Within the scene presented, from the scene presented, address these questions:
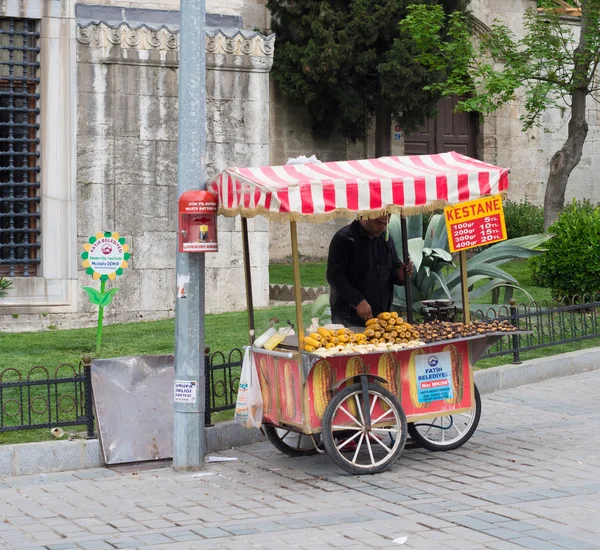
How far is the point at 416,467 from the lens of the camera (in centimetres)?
780

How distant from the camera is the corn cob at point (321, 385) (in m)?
7.55

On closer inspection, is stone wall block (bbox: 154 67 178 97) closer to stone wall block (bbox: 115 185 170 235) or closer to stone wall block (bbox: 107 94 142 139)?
stone wall block (bbox: 107 94 142 139)

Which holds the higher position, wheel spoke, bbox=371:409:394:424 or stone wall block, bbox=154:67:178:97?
stone wall block, bbox=154:67:178:97

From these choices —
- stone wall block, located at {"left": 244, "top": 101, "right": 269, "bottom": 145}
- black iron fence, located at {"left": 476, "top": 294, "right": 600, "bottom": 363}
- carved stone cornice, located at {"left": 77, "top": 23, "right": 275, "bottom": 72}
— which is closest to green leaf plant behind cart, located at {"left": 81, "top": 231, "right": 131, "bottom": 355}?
black iron fence, located at {"left": 476, "top": 294, "right": 600, "bottom": 363}

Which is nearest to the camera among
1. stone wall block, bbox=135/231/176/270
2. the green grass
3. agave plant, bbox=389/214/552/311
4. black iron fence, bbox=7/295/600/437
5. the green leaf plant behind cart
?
black iron fence, bbox=7/295/600/437

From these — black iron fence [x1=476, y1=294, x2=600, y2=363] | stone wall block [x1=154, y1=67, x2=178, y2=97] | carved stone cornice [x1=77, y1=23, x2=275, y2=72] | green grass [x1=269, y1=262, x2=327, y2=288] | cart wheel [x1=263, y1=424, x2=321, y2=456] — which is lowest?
cart wheel [x1=263, y1=424, x2=321, y2=456]

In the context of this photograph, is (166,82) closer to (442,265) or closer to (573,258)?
(442,265)

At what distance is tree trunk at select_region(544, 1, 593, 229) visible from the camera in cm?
1780

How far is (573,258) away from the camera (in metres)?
13.9

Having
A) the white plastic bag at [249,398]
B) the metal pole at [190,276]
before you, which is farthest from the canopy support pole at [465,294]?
the metal pole at [190,276]

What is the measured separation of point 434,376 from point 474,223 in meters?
1.55

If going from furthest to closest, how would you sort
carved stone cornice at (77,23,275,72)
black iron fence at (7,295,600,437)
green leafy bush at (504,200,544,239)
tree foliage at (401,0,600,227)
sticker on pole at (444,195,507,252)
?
green leafy bush at (504,200,544,239) < tree foliage at (401,0,600,227) < carved stone cornice at (77,23,275,72) < sticker on pole at (444,195,507,252) < black iron fence at (7,295,600,437)

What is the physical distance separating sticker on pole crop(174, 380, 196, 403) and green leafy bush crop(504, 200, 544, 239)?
17.5 metres

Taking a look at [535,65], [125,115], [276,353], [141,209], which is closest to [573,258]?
Result: [535,65]
